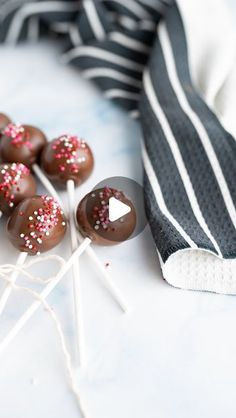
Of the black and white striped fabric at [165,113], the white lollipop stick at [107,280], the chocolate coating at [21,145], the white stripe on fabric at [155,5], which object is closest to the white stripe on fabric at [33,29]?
the black and white striped fabric at [165,113]

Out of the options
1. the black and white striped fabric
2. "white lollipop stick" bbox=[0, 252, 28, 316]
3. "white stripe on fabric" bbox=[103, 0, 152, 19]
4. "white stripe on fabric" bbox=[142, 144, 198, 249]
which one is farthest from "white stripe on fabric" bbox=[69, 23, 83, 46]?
"white lollipop stick" bbox=[0, 252, 28, 316]

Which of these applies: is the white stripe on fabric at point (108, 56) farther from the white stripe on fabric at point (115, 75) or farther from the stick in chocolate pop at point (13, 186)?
the stick in chocolate pop at point (13, 186)

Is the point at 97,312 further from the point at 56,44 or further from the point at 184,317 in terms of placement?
the point at 56,44

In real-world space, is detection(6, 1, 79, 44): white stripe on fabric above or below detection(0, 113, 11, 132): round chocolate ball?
above

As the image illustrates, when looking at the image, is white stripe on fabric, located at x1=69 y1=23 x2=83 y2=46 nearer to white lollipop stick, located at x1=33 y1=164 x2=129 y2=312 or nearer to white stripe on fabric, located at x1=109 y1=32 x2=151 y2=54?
white stripe on fabric, located at x1=109 y1=32 x2=151 y2=54

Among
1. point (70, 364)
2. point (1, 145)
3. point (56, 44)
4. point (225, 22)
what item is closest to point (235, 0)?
point (225, 22)

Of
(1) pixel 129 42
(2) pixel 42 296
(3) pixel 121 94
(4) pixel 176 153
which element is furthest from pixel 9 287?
(1) pixel 129 42

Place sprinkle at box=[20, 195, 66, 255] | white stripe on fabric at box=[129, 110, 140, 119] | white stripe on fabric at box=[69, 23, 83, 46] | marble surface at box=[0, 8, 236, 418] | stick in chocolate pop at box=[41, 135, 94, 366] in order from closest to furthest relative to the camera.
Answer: marble surface at box=[0, 8, 236, 418] < sprinkle at box=[20, 195, 66, 255] < stick in chocolate pop at box=[41, 135, 94, 366] < white stripe on fabric at box=[129, 110, 140, 119] < white stripe on fabric at box=[69, 23, 83, 46]
